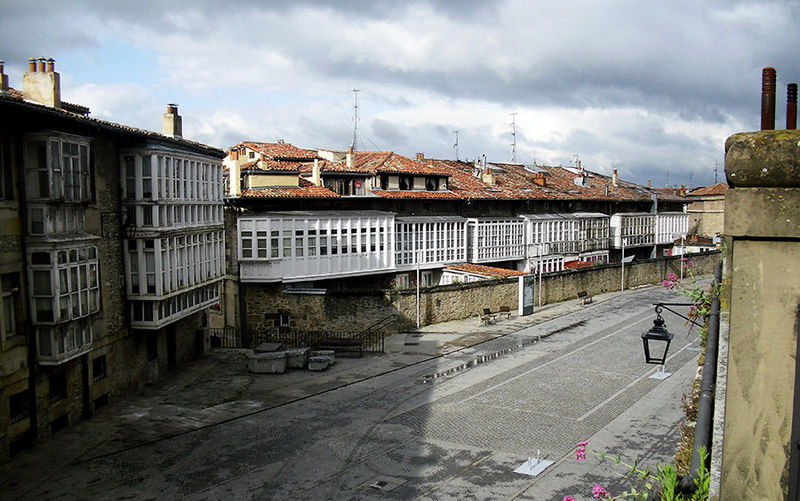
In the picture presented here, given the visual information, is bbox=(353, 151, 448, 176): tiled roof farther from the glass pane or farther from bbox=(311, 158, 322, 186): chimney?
the glass pane

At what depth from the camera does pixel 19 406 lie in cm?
1770

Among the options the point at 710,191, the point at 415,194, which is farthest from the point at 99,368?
the point at 710,191

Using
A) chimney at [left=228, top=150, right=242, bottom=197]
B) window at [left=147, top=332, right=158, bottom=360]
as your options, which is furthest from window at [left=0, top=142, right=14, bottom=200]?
chimney at [left=228, top=150, right=242, bottom=197]

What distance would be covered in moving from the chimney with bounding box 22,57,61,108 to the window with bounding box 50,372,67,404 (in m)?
8.19

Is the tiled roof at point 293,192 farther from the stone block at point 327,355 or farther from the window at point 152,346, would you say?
the window at point 152,346

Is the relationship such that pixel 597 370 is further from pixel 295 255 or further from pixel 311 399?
pixel 295 255

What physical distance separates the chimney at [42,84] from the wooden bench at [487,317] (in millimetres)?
24021

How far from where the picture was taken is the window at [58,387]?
19.1 meters

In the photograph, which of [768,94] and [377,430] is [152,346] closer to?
[377,430]

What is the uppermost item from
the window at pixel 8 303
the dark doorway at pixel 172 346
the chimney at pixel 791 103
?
the chimney at pixel 791 103

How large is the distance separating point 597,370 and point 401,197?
17.7 meters

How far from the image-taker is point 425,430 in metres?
19.7

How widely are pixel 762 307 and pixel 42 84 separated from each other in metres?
22.1

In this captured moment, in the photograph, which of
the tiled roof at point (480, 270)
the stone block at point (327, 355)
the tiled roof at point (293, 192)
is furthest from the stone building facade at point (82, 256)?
the tiled roof at point (480, 270)
